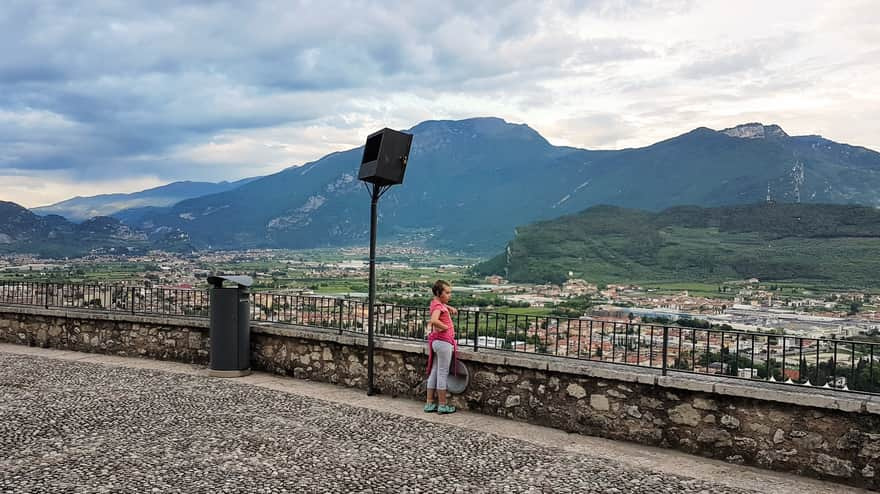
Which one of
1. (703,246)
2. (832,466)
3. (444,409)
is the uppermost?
(703,246)

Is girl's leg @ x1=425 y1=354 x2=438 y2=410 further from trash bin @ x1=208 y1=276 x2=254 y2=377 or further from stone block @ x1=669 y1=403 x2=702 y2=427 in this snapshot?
trash bin @ x1=208 y1=276 x2=254 y2=377

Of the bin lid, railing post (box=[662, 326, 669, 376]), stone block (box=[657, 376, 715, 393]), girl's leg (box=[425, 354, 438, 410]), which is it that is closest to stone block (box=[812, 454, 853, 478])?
stone block (box=[657, 376, 715, 393])

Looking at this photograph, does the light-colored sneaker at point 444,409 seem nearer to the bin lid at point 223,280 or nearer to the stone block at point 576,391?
the stone block at point 576,391

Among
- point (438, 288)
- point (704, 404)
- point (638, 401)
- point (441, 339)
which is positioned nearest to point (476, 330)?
point (441, 339)

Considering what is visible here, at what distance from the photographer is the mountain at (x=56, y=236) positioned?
175ft

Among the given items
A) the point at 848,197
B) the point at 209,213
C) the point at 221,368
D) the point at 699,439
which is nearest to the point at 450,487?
the point at 699,439

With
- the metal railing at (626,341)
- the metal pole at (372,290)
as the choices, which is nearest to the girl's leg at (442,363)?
the metal railing at (626,341)

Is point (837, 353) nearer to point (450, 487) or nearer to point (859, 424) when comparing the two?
point (859, 424)

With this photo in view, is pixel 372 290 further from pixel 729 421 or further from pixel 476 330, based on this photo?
pixel 729 421

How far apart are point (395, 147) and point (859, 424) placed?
19.2 ft

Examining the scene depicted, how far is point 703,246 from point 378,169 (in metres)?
54.4

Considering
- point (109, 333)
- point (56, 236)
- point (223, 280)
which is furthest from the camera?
point (56, 236)

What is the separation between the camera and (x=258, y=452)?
5961mm

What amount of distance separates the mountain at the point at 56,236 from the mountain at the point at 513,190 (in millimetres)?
31952
